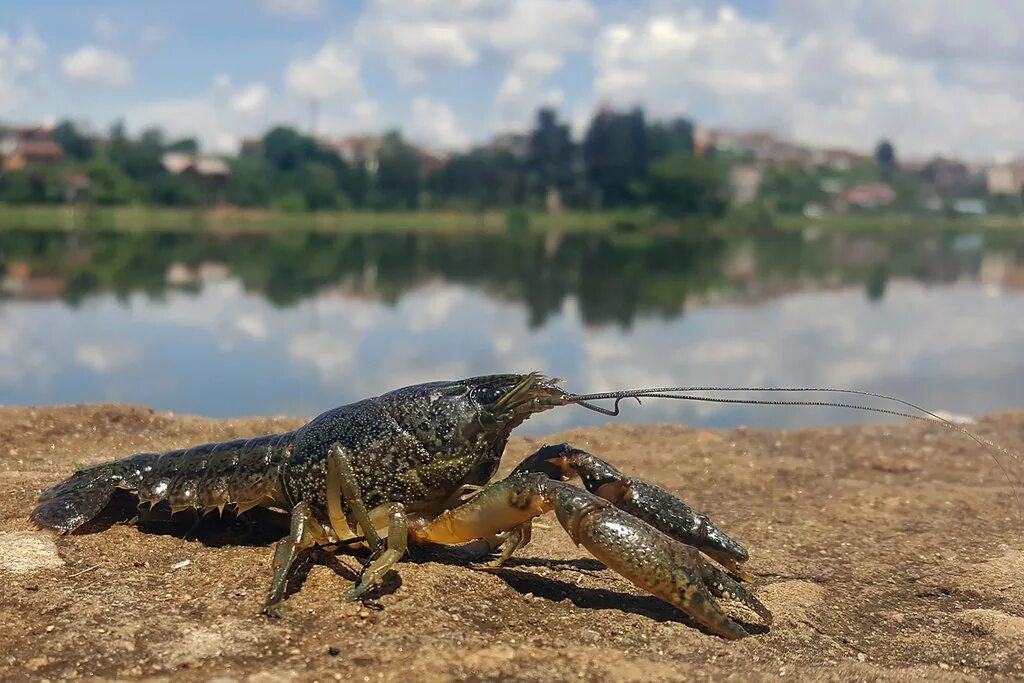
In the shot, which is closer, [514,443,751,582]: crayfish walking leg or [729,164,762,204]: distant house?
[514,443,751,582]: crayfish walking leg

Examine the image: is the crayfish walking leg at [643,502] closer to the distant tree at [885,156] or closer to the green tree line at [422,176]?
the green tree line at [422,176]

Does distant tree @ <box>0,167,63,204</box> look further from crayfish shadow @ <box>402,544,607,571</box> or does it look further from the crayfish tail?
crayfish shadow @ <box>402,544,607,571</box>

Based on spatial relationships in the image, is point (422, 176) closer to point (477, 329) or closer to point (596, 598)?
point (477, 329)

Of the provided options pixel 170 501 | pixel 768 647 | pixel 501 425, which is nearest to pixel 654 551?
pixel 768 647

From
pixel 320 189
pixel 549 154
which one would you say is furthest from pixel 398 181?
pixel 549 154

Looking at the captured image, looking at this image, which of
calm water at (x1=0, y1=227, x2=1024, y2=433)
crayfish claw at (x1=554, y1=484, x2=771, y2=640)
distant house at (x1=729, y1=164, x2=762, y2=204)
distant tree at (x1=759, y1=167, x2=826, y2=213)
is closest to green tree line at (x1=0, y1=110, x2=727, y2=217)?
distant house at (x1=729, y1=164, x2=762, y2=204)

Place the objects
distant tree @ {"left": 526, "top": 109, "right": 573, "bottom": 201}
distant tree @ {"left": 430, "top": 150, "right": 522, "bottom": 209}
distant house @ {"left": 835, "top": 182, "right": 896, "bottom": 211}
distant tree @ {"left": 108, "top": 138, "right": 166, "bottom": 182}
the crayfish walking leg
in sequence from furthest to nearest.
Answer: distant house @ {"left": 835, "top": 182, "right": 896, "bottom": 211} < distant tree @ {"left": 526, "top": 109, "right": 573, "bottom": 201} < distant tree @ {"left": 430, "top": 150, "right": 522, "bottom": 209} < distant tree @ {"left": 108, "top": 138, "right": 166, "bottom": 182} < the crayfish walking leg

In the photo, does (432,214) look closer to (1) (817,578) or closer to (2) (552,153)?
(2) (552,153)

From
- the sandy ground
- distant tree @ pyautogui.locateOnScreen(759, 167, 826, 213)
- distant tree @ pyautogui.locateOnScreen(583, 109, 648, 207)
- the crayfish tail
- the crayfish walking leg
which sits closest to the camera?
the sandy ground
